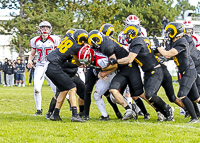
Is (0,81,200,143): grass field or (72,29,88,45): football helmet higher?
(72,29,88,45): football helmet

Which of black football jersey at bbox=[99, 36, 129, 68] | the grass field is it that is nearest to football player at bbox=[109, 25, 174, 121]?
black football jersey at bbox=[99, 36, 129, 68]

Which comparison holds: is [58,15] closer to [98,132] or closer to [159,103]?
[159,103]

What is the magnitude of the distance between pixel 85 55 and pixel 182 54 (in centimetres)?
181

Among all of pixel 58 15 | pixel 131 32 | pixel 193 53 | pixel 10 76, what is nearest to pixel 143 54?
pixel 131 32

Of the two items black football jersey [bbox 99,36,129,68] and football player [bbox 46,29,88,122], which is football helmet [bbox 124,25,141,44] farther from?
football player [bbox 46,29,88,122]

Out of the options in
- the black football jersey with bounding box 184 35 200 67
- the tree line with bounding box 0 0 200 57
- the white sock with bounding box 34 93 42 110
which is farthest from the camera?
the tree line with bounding box 0 0 200 57

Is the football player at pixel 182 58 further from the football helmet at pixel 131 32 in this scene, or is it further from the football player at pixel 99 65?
the football player at pixel 99 65

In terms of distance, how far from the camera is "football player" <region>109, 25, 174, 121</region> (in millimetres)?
6145

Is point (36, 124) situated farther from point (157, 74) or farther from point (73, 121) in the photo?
point (157, 74)

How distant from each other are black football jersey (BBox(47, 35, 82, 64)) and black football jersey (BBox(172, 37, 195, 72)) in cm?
178

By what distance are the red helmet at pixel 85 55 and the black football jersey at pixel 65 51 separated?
200mm

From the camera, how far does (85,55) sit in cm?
595

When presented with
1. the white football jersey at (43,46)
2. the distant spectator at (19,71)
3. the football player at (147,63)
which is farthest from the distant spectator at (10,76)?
the football player at (147,63)

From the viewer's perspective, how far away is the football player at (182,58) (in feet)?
20.2
